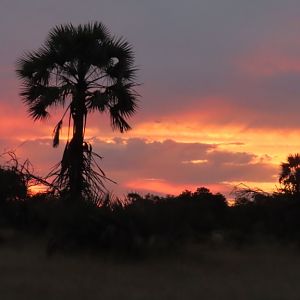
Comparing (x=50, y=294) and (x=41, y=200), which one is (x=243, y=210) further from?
(x=50, y=294)

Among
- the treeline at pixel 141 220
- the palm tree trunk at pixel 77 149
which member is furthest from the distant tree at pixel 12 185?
the palm tree trunk at pixel 77 149

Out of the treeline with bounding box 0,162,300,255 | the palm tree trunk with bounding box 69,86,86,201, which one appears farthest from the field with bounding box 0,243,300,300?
the palm tree trunk with bounding box 69,86,86,201

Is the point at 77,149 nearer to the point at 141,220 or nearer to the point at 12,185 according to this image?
the point at 12,185

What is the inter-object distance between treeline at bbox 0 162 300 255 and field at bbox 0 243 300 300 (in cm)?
57

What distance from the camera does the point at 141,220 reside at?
16.0 meters

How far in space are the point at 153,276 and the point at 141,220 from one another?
3.27 m

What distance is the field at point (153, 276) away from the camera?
10.5 metres

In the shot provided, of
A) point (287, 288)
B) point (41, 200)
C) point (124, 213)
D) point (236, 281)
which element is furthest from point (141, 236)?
point (41, 200)

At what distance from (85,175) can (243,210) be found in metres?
6.57

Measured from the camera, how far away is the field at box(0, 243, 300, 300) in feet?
34.4

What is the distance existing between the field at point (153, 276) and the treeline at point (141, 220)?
0.57 metres

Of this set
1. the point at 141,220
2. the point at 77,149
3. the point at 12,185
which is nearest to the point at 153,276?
the point at 141,220

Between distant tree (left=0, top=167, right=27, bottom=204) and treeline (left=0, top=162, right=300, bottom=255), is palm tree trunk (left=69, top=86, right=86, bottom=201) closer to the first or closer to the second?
treeline (left=0, top=162, right=300, bottom=255)

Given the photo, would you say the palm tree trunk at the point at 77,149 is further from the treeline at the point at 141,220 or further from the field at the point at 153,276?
the field at the point at 153,276
